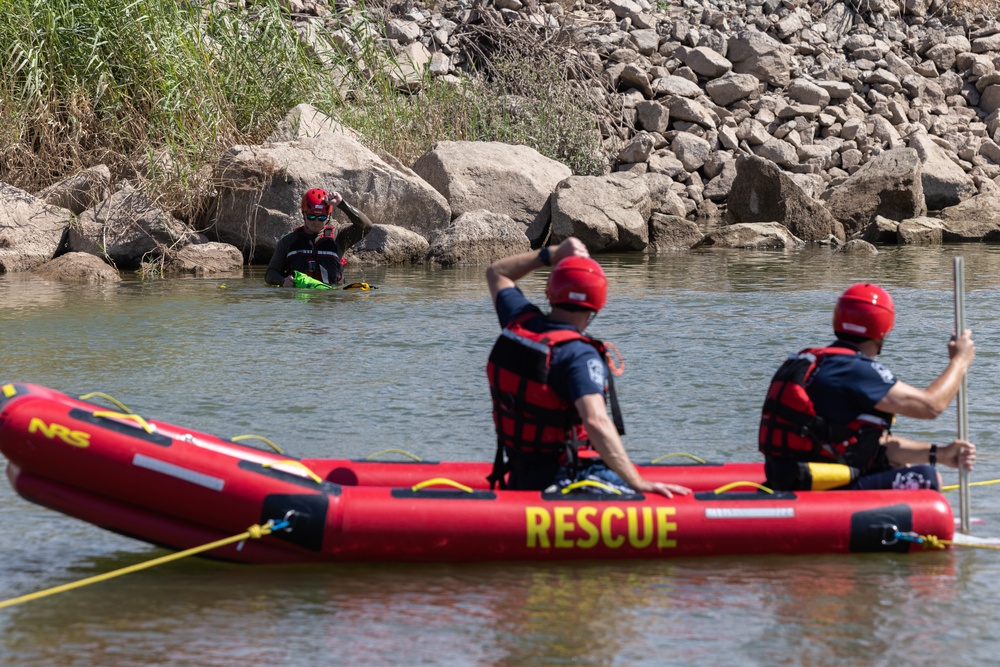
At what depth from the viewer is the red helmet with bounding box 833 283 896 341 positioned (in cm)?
482

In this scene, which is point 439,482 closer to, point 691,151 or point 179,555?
point 179,555

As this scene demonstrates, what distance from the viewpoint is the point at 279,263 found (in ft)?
39.0

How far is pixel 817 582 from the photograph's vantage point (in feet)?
15.3

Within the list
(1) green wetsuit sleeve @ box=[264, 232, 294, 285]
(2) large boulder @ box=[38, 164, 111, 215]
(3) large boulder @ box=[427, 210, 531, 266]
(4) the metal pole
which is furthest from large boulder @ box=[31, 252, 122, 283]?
(4) the metal pole

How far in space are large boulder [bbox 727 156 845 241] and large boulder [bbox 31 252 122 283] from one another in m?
7.85

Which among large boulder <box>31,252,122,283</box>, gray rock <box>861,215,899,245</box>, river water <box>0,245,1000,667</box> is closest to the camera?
river water <box>0,245,1000,667</box>

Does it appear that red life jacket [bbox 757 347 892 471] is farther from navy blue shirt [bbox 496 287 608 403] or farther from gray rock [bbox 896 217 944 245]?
gray rock [bbox 896 217 944 245]

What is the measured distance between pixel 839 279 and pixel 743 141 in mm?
Result: 6704

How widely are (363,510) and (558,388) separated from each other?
2.65ft

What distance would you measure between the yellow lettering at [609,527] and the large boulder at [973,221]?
13067 mm

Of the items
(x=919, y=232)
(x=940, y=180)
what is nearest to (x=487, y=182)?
(x=919, y=232)

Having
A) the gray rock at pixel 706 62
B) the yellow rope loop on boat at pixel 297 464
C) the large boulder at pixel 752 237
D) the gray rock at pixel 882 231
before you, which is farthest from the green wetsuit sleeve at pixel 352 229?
the gray rock at pixel 706 62

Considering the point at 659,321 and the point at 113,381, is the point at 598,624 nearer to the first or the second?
the point at 113,381

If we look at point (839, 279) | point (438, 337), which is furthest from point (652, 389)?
point (839, 279)
